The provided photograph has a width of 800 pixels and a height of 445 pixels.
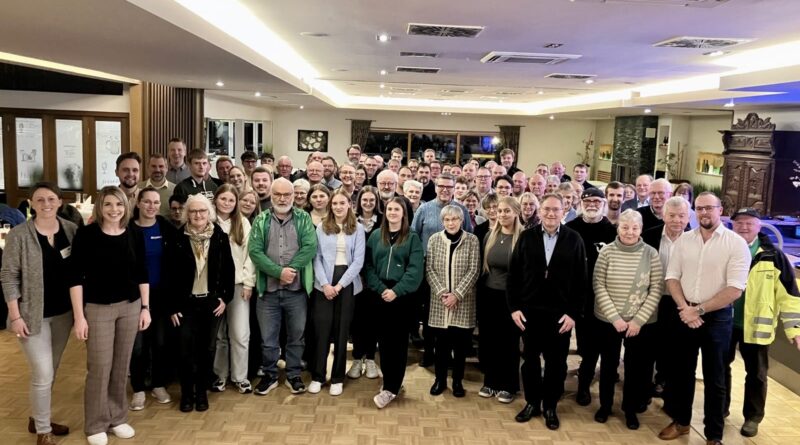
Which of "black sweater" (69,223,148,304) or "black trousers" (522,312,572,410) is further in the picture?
"black trousers" (522,312,572,410)

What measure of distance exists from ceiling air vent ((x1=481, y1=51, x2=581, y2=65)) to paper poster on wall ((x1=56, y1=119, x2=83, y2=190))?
5975 mm

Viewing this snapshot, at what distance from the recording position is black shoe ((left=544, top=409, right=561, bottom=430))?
3.85 m

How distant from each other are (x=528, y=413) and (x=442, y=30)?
3.08 m

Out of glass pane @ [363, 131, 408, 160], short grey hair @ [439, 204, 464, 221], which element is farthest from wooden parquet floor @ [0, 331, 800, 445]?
glass pane @ [363, 131, 408, 160]

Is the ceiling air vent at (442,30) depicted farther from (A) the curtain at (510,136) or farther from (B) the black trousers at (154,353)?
(A) the curtain at (510,136)

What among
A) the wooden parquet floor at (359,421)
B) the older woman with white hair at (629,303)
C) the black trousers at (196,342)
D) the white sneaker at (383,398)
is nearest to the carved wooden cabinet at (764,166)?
the wooden parquet floor at (359,421)

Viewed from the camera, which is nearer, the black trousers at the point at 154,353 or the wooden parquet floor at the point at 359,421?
the wooden parquet floor at the point at 359,421

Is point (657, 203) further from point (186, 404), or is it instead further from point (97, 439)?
point (97, 439)

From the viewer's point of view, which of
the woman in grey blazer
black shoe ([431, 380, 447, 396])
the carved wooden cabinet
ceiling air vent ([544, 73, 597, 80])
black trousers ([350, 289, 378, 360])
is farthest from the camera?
the carved wooden cabinet

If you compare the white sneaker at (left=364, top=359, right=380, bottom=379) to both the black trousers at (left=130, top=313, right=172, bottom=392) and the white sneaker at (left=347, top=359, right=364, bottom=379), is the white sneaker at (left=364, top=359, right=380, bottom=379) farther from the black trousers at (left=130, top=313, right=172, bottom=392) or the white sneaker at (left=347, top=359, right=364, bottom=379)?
the black trousers at (left=130, top=313, right=172, bottom=392)

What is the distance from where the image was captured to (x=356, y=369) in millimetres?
4555

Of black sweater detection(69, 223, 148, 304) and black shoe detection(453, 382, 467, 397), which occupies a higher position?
black sweater detection(69, 223, 148, 304)

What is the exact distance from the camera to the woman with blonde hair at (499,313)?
404cm

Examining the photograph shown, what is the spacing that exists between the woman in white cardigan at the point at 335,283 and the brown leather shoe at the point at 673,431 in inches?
86.2
